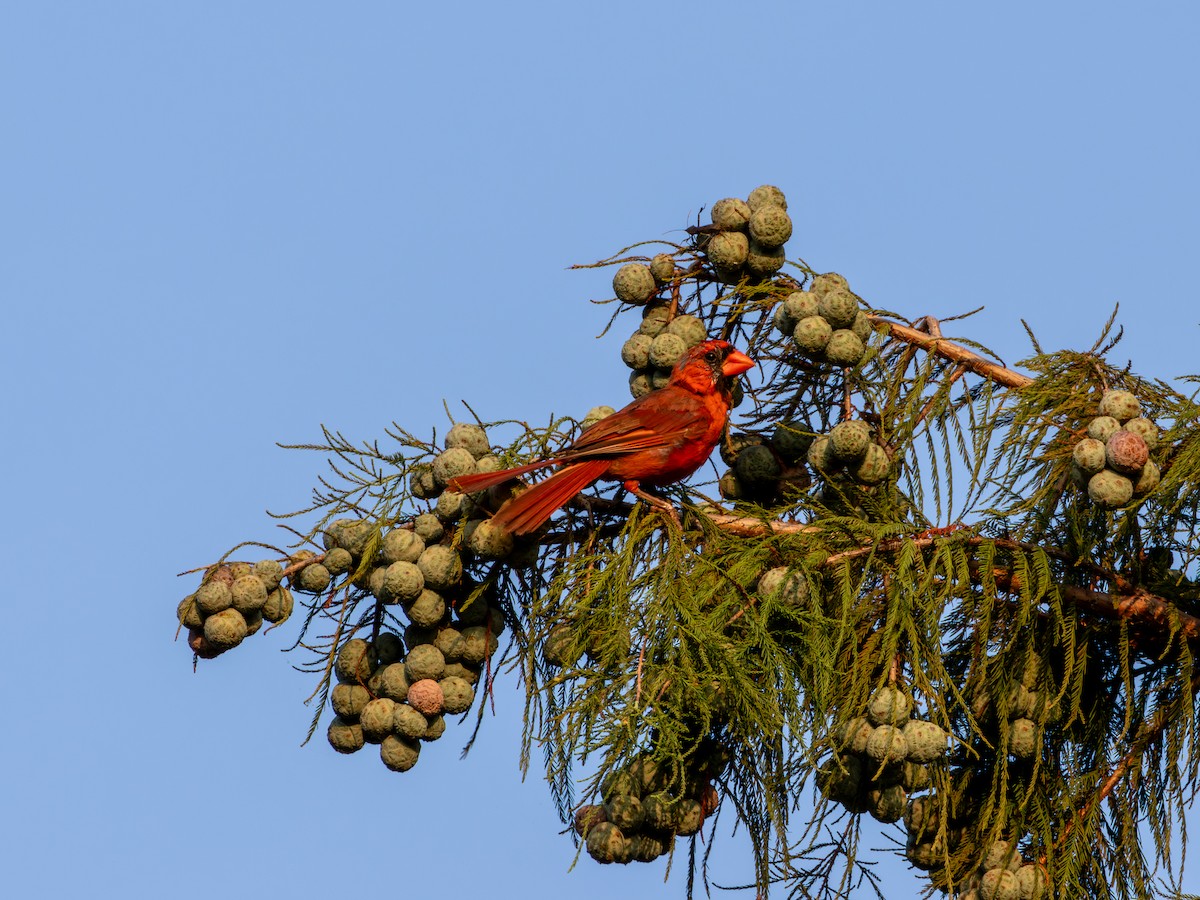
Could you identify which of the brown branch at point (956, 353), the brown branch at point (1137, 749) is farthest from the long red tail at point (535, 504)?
the brown branch at point (1137, 749)

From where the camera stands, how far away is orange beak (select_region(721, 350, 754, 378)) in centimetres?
488

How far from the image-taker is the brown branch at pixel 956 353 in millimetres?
4820

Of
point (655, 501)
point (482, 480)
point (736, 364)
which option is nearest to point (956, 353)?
point (736, 364)

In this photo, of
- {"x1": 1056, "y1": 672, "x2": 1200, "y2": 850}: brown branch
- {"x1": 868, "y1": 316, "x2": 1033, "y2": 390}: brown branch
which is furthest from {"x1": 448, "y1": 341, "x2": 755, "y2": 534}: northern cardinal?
{"x1": 1056, "y1": 672, "x2": 1200, "y2": 850}: brown branch

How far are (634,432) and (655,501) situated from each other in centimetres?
24

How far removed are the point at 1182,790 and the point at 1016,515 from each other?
32.8 inches

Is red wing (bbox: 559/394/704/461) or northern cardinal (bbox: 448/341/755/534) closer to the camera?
northern cardinal (bbox: 448/341/755/534)

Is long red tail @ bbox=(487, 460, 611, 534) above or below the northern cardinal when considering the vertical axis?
below

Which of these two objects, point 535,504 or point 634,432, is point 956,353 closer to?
point 634,432

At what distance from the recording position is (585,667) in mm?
4289

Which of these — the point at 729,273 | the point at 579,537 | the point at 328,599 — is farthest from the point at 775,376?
the point at 328,599

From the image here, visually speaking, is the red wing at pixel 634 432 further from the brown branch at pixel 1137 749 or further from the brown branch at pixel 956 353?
the brown branch at pixel 1137 749

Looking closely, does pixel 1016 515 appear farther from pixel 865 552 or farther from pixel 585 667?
pixel 585 667

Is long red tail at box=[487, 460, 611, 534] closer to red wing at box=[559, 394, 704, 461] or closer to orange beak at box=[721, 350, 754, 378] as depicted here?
red wing at box=[559, 394, 704, 461]
